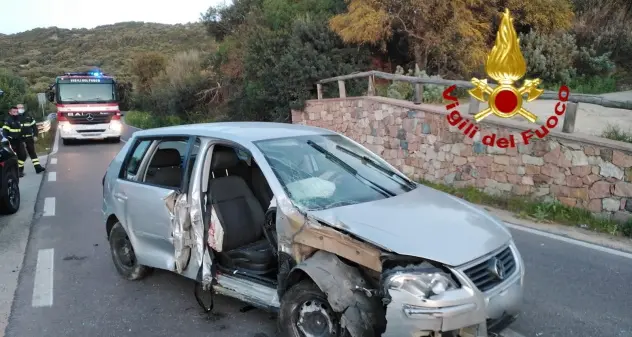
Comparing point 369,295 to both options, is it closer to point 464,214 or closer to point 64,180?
point 464,214

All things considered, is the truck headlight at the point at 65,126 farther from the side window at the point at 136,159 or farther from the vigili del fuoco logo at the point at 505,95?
the side window at the point at 136,159

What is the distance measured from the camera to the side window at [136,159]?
5.33 m

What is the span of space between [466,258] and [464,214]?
0.70 meters

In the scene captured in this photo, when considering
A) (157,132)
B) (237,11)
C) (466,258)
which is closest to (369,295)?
(466,258)

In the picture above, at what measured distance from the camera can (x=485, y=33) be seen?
12.8 meters

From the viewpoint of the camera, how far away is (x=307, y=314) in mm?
3434

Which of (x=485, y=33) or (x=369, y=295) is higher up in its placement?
(x=485, y=33)

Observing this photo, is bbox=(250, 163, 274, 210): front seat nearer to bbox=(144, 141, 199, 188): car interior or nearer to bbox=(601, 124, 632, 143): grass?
bbox=(144, 141, 199, 188): car interior

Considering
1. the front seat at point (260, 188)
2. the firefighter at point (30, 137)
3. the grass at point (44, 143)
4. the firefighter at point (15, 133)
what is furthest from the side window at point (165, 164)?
the grass at point (44, 143)

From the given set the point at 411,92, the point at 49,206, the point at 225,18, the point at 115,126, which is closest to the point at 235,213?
the point at 49,206

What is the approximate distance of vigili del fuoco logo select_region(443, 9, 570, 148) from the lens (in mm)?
8320

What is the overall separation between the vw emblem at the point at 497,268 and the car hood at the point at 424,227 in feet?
0.25

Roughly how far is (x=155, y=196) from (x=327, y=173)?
1.72 meters

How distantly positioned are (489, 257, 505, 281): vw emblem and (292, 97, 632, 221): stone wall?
4.50m
